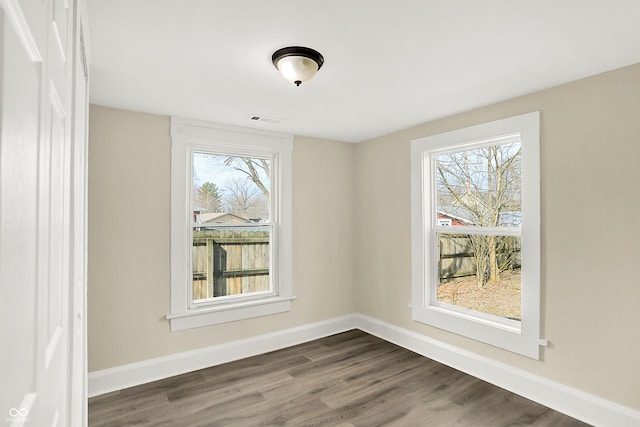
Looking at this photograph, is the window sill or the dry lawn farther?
the window sill

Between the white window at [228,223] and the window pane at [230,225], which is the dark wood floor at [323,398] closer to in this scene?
the white window at [228,223]

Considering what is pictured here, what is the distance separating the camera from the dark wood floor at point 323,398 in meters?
2.49

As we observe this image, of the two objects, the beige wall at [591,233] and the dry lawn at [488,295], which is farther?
the dry lawn at [488,295]

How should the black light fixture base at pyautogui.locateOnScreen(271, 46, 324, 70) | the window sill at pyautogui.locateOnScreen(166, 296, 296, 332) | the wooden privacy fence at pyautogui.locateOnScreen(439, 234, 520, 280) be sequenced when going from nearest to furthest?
the black light fixture base at pyautogui.locateOnScreen(271, 46, 324, 70) < the wooden privacy fence at pyautogui.locateOnScreen(439, 234, 520, 280) < the window sill at pyautogui.locateOnScreen(166, 296, 296, 332)

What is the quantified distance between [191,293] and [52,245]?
2.72 m

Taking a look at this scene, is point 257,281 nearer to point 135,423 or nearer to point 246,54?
point 135,423

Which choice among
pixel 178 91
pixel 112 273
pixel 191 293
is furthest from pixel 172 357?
pixel 178 91

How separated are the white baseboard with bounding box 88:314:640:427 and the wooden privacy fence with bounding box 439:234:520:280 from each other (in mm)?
707

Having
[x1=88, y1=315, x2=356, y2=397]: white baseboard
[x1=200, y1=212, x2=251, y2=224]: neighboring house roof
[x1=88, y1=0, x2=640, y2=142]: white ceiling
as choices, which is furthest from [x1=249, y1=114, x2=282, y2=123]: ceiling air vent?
[x1=88, y1=315, x2=356, y2=397]: white baseboard

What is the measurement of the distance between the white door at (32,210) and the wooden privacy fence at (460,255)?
307cm

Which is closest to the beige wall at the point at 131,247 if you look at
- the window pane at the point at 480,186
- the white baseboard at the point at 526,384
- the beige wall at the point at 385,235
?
the beige wall at the point at 385,235

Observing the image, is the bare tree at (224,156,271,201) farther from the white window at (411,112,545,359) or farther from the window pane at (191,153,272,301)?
the white window at (411,112,545,359)

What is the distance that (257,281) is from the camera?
3842mm

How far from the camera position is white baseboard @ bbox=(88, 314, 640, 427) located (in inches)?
94.4
